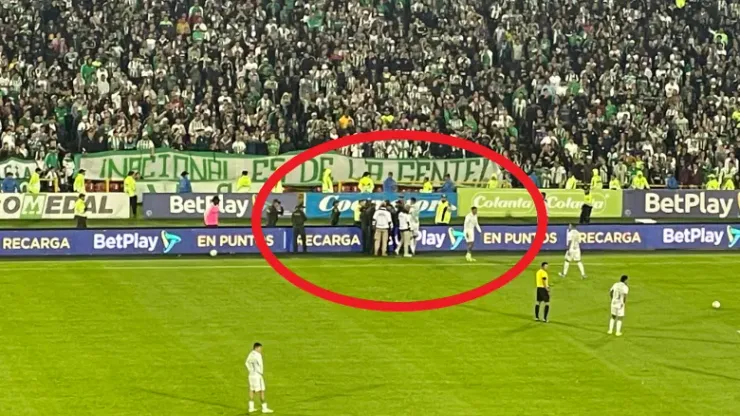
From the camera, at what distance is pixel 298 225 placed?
49.9 metres

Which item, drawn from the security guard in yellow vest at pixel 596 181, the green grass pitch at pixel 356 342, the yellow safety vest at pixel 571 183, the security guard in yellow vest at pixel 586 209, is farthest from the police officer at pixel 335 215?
the security guard in yellow vest at pixel 596 181

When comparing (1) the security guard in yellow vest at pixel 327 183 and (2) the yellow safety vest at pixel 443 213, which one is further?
(1) the security guard in yellow vest at pixel 327 183

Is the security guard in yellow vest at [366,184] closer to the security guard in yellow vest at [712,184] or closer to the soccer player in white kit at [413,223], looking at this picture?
the soccer player in white kit at [413,223]

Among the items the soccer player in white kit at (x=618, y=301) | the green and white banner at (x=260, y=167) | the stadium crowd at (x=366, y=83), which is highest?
the stadium crowd at (x=366, y=83)

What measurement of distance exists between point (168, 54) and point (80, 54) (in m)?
3.84

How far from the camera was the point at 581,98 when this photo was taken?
65.4 meters

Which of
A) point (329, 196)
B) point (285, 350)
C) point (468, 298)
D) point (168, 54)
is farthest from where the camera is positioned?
point (168, 54)

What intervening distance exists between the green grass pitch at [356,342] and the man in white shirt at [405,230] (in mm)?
1135

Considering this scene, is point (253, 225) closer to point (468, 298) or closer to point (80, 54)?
point (468, 298)

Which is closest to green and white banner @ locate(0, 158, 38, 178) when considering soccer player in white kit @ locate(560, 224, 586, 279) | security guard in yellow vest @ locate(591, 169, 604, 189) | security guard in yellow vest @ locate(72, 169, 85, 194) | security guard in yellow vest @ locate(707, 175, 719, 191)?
security guard in yellow vest @ locate(72, 169, 85, 194)

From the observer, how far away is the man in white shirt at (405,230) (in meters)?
49.5

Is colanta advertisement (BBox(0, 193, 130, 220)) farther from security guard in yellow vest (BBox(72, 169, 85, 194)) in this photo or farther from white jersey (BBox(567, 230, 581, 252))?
white jersey (BBox(567, 230, 581, 252))

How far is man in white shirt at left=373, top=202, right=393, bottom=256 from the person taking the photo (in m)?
49.2

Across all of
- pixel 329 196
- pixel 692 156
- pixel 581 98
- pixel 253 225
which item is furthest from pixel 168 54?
pixel 692 156
